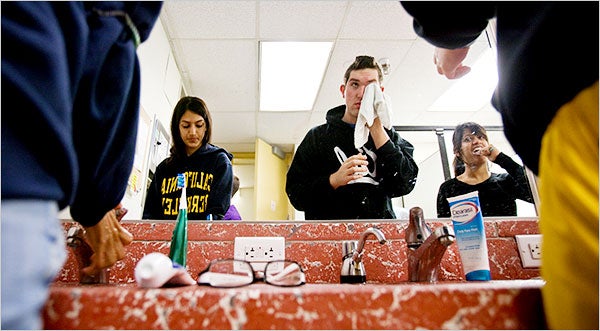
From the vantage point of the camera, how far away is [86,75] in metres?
0.36

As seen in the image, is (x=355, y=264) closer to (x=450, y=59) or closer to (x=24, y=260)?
(x=450, y=59)

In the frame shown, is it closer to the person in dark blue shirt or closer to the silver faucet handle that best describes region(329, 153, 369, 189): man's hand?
the silver faucet handle

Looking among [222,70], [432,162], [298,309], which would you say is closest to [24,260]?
[298,309]

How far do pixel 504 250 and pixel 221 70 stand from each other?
0.98 m

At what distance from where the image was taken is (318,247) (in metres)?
0.91

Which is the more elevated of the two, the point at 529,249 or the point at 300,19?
the point at 300,19

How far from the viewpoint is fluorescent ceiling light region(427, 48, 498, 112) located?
115cm

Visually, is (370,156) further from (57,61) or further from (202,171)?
(57,61)

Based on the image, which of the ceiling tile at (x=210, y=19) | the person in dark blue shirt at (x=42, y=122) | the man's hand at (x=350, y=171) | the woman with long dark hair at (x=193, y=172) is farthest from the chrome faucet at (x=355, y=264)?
the ceiling tile at (x=210, y=19)

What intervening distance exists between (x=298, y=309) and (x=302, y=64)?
963 mm

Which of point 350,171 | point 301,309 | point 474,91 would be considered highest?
point 474,91

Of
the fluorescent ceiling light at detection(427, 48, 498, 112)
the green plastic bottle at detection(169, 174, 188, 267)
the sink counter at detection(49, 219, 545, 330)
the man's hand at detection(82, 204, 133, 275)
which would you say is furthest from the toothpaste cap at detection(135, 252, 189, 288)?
the fluorescent ceiling light at detection(427, 48, 498, 112)

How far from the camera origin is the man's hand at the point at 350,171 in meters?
1.01

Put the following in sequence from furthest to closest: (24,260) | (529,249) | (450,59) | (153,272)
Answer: (529,249) < (450,59) < (153,272) < (24,260)
